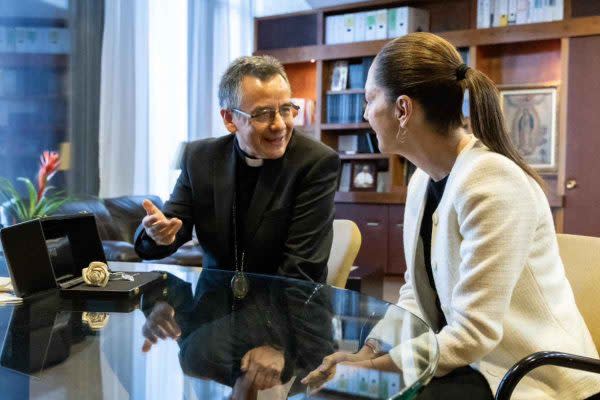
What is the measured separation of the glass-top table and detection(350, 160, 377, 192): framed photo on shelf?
430cm

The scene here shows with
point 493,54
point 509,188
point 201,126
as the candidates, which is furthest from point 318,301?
point 493,54

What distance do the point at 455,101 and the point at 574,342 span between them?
549 mm

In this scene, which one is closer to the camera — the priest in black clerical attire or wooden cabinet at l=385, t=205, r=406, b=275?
the priest in black clerical attire

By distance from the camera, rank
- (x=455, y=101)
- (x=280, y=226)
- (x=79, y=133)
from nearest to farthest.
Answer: (x=455, y=101)
(x=280, y=226)
(x=79, y=133)

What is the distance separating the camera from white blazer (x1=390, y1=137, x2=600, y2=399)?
3.61 ft

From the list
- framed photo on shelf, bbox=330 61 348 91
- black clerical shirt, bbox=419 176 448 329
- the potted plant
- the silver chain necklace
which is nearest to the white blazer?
black clerical shirt, bbox=419 176 448 329

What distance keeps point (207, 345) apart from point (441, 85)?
731 mm

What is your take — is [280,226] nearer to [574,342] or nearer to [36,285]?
[36,285]

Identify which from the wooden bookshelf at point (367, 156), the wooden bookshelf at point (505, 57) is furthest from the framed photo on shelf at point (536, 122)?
the wooden bookshelf at point (367, 156)

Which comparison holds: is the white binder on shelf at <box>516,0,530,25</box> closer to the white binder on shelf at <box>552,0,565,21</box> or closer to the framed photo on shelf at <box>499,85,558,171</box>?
the white binder on shelf at <box>552,0,565,21</box>

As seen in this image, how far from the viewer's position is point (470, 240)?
114 centimetres

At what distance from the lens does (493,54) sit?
5.34 meters

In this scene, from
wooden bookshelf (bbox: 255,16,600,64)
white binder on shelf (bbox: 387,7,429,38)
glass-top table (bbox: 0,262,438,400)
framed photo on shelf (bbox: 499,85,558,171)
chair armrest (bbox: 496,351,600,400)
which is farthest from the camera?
white binder on shelf (bbox: 387,7,429,38)

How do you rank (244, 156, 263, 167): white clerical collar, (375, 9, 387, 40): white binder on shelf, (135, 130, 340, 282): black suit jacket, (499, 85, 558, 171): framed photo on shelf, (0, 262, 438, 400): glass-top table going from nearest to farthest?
(0, 262, 438, 400): glass-top table < (135, 130, 340, 282): black suit jacket < (244, 156, 263, 167): white clerical collar < (499, 85, 558, 171): framed photo on shelf < (375, 9, 387, 40): white binder on shelf
